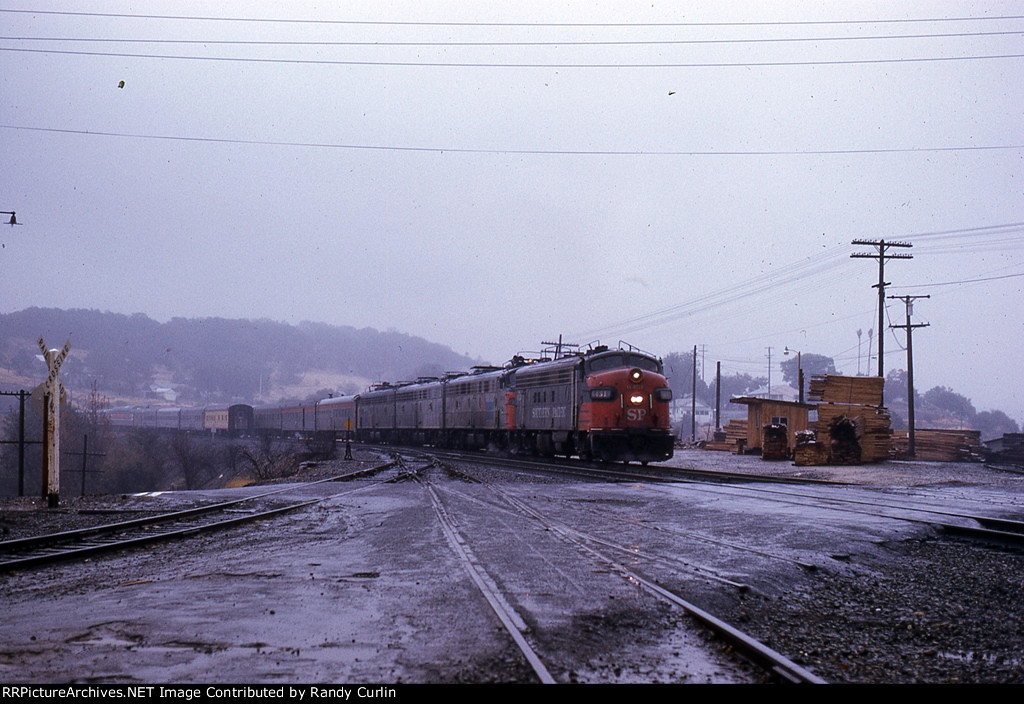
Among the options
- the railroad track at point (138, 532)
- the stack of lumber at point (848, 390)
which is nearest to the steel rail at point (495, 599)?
the railroad track at point (138, 532)

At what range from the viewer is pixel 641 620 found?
6.34 meters

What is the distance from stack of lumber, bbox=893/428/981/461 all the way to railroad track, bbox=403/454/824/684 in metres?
34.1

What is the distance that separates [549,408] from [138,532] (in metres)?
19.6

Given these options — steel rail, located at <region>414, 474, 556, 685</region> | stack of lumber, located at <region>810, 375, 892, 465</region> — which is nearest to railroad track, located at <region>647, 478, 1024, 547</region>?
steel rail, located at <region>414, 474, 556, 685</region>

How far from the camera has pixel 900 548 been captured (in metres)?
10.2

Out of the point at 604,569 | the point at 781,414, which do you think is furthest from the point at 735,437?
the point at 604,569

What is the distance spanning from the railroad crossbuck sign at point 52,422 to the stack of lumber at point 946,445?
123ft

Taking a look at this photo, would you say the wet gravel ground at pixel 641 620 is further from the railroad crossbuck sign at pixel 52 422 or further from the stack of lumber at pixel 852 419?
the stack of lumber at pixel 852 419

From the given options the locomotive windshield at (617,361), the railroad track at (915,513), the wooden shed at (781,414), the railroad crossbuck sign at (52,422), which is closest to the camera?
the railroad track at (915,513)

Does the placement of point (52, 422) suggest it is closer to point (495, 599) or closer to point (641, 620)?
point (495, 599)

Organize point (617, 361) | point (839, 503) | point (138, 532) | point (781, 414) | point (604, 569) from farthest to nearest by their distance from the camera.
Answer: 1. point (781, 414)
2. point (617, 361)
3. point (839, 503)
4. point (138, 532)
5. point (604, 569)

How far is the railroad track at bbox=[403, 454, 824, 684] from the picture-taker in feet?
16.3

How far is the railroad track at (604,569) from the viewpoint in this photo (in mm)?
4977
